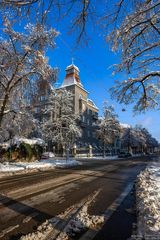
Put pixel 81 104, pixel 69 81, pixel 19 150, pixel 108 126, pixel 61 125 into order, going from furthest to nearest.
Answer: pixel 81 104
pixel 69 81
pixel 108 126
pixel 61 125
pixel 19 150

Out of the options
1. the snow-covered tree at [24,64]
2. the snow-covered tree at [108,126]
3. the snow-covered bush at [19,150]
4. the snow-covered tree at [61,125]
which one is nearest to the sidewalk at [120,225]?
the snow-covered tree at [24,64]

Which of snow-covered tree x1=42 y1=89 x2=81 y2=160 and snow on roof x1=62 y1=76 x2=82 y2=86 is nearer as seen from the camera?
snow-covered tree x1=42 y1=89 x2=81 y2=160

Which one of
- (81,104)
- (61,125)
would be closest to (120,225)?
(61,125)

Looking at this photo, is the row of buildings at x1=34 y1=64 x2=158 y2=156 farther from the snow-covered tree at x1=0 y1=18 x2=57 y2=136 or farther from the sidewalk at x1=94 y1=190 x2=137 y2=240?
the sidewalk at x1=94 y1=190 x2=137 y2=240

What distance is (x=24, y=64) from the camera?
16141 mm

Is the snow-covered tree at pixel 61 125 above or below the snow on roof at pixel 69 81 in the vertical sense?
below

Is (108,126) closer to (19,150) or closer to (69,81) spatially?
(69,81)

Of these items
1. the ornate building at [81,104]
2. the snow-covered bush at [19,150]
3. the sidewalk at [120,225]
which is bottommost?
the sidewalk at [120,225]

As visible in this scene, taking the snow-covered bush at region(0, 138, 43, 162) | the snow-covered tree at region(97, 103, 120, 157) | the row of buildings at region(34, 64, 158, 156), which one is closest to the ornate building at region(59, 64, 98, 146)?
the row of buildings at region(34, 64, 158, 156)

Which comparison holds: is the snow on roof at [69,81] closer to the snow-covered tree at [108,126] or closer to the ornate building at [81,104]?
the ornate building at [81,104]

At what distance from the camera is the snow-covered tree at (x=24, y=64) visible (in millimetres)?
15555

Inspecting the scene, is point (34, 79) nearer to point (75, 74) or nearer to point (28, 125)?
point (28, 125)

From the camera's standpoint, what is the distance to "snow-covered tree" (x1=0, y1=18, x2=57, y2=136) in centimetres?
1555

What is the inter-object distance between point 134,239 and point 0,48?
15730 mm
